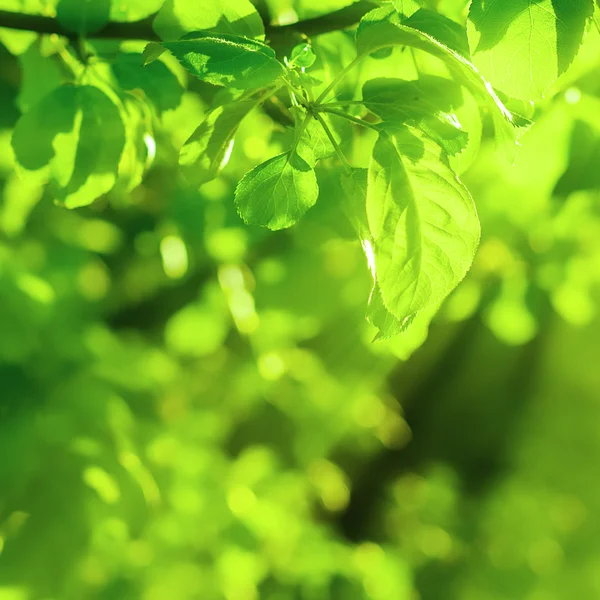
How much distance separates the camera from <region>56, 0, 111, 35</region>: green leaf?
0.83 metres

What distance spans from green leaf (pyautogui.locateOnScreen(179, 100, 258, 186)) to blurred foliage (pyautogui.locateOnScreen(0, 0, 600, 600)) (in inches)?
5.5

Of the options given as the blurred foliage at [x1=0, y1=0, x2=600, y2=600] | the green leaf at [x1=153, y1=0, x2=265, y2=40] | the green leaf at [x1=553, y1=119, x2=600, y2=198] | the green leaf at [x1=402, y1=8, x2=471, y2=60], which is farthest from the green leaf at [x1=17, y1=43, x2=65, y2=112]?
the green leaf at [x1=553, y1=119, x2=600, y2=198]

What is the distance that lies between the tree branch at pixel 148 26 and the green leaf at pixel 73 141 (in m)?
0.12

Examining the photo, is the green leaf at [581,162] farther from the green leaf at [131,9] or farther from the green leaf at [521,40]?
the green leaf at [131,9]

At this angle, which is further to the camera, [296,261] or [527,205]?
[296,261]

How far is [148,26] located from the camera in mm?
861

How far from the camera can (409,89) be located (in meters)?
0.67

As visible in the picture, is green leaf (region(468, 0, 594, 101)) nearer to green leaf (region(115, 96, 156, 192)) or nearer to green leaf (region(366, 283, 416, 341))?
green leaf (region(366, 283, 416, 341))

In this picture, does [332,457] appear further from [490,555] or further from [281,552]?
[281,552]

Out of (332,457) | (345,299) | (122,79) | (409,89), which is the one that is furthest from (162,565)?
(332,457)

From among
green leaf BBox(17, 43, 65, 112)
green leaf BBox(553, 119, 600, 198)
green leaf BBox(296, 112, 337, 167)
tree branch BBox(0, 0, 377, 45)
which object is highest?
tree branch BBox(0, 0, 377, 45)

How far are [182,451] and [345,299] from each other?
2.61ft

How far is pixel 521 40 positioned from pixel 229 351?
8.46ft

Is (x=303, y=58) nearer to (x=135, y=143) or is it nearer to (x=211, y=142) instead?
(x=211, y=142)
